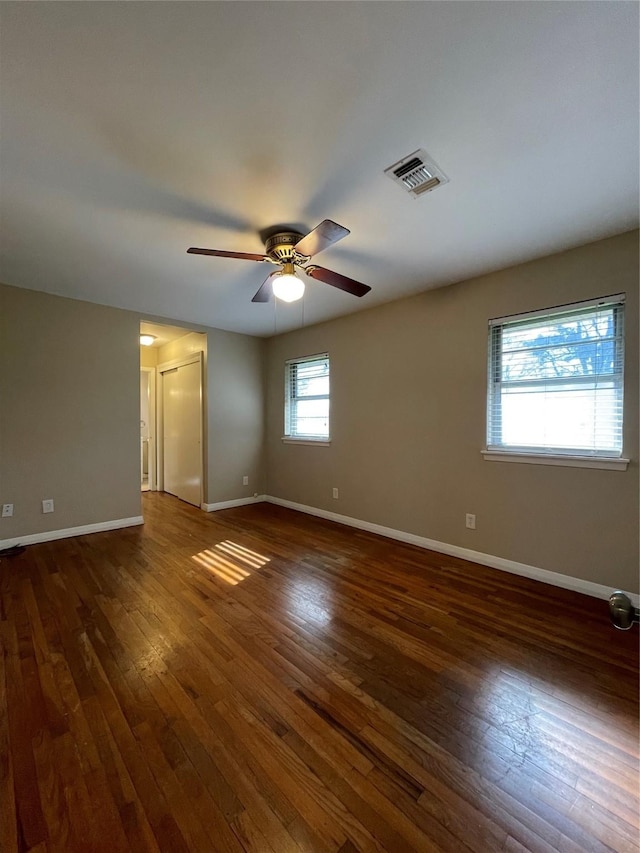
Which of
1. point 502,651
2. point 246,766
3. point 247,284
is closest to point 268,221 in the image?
point 247,284

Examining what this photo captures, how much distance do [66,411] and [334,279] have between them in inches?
125

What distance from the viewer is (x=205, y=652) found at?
73.3 inches

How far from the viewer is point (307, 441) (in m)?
4.68

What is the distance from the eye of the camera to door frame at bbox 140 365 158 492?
235 inches

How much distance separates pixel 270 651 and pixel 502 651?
1282mm

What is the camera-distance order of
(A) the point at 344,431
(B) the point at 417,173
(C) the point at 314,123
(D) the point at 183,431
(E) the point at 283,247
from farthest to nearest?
1. (D) the point at 183,431
2. (A) the point at 344,431
3. (E) the point at 283,247
4. (B) the point at 417,173
5. (C) the point at 314,123

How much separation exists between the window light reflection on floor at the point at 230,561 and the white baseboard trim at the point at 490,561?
52.0 inches

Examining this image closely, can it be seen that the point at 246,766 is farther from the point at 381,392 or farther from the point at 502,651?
the point at 381,392

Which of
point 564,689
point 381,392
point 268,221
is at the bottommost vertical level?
point 564,689

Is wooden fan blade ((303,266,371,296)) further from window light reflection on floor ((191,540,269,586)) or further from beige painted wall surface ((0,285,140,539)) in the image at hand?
beige painted wall surface ((0,285,140,539))

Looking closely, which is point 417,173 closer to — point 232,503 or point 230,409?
point 230,409

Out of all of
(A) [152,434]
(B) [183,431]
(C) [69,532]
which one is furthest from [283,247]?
(A) [152,434]

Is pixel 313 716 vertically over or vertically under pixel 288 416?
under

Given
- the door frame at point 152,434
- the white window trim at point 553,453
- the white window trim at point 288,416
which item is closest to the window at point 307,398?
the white window trim at point 288,416
